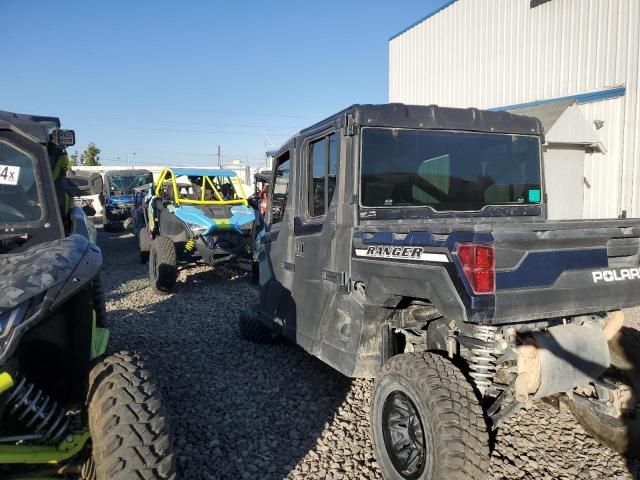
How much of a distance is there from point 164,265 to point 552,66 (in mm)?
11173

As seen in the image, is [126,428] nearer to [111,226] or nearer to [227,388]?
[227,388]

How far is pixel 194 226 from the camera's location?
28.7ft

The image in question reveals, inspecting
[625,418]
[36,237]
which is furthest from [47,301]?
[625,418]

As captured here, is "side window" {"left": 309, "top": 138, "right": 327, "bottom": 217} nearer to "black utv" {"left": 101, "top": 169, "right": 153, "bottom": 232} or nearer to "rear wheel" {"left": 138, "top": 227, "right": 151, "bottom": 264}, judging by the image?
"rear wheel" {"left": 138, "top": 227, "right": 151, "bottom": 264}

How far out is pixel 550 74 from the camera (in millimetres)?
13156

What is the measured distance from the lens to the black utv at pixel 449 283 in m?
2.41

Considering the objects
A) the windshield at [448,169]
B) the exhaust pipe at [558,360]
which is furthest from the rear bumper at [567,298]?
the windshield at [448,169]

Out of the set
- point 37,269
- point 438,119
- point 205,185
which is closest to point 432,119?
point 438,119

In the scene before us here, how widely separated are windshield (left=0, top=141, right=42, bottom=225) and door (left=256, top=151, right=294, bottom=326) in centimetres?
192

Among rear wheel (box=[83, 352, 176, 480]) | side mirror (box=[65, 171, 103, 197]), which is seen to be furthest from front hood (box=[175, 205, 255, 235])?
rear wheel (box=[83, 352, 176, 480])

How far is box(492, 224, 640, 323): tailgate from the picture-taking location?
2326 mm

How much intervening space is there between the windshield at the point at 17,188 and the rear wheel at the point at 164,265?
16.6ft

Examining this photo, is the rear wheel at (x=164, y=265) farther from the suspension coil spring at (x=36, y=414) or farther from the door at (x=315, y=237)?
the suspension coil spring at (x=36, y=414)

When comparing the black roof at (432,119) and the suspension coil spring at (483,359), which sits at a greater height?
the black roof at (432,119)
